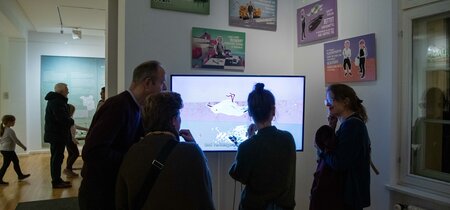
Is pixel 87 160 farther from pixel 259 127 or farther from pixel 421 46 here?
pixel 421 46

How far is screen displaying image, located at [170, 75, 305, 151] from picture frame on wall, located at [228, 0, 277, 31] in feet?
2.07

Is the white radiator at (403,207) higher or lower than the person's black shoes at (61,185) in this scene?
higher

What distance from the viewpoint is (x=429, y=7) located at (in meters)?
2.30

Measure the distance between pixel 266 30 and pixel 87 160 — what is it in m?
2.23

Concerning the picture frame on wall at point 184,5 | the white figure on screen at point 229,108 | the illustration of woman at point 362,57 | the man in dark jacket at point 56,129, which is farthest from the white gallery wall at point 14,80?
the illustration of woman at point 362,57

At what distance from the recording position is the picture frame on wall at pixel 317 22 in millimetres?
3031

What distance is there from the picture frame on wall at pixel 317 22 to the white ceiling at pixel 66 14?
3.35 metres

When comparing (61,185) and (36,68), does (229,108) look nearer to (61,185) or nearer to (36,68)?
(61,185)

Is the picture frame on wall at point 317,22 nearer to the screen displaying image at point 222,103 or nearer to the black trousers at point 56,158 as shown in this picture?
the screen displaying image at point 222,103

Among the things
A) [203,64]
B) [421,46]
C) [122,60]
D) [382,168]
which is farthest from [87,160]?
[421,46]

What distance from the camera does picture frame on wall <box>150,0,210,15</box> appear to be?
115 inches

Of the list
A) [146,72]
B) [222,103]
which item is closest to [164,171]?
[146,72]

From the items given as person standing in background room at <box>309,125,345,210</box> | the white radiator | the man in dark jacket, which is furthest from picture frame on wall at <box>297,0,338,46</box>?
the man in dark jacket

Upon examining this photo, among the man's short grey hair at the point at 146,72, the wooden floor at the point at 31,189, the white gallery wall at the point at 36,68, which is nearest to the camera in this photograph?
the man's short grey hair at the point at 146,72
